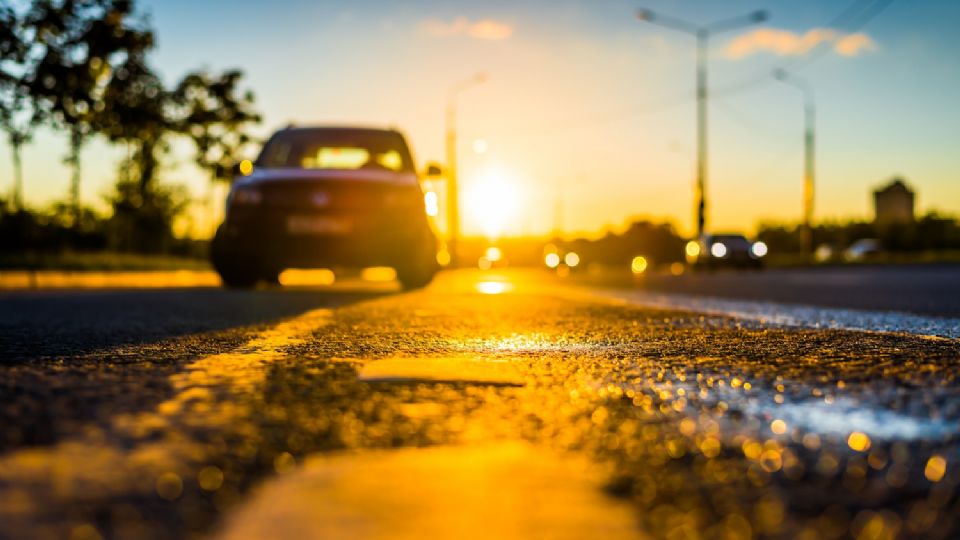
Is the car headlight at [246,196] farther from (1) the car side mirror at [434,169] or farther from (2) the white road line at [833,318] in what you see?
(2) the white road line at [833,318]

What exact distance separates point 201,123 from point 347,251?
416 inches

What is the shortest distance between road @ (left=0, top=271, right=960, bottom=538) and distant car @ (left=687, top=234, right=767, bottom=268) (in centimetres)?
3407

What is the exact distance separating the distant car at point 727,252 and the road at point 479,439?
34.1 metres

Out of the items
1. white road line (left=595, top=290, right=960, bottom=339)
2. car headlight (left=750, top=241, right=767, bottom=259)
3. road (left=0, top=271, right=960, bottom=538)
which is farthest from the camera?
car headlight (left=750, top=241, right=767, bottom=259)

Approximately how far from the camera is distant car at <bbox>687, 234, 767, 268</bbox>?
38.8 meters

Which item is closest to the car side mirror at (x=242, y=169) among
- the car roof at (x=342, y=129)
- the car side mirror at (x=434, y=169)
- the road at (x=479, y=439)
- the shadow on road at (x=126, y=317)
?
the car roof at (x=342, y=129)

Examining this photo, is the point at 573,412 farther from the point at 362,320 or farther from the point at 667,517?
the point at 362,320

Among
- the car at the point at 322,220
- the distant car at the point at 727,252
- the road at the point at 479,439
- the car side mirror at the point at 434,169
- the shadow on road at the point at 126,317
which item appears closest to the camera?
the road at the point at 479,439

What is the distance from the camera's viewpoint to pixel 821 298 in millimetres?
12188

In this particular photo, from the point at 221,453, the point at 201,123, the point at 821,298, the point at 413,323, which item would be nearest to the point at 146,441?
the point at 221,453

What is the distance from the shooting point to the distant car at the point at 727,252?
38812mm

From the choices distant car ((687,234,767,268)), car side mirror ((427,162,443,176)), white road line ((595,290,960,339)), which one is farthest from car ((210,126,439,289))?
distant car ((687,234,767,268))

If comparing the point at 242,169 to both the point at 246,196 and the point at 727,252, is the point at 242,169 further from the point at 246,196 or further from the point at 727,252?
the point at 727,252

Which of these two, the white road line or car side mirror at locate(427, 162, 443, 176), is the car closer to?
car side mirror at locate(427, 162, 443, 176)
